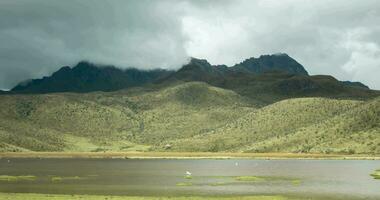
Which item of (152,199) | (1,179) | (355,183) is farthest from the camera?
(1,179)

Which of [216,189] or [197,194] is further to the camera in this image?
[216,189]

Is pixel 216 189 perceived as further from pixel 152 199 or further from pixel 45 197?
pixel 45 197

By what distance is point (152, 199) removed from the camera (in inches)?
2968

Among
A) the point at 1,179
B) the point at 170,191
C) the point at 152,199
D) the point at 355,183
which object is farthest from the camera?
the point at 1,179

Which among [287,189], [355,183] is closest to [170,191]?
[287,189]

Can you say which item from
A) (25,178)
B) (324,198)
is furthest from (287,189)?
(25,178)

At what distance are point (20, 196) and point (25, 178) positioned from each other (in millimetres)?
46260

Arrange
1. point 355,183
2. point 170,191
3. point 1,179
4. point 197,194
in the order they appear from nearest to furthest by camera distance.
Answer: point 197,194
point 170,191
point 355,183
point 1,179

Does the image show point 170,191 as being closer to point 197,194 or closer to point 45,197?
point 197,194

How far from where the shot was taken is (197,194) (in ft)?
274

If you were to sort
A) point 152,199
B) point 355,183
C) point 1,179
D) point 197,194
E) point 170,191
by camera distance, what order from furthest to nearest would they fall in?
1. point 1,179
2. point 355,183
3. point 170,191
4. point 197,194
5. point 152,199

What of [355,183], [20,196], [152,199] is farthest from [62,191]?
[355,183]

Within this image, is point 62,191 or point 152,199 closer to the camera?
point 152,199

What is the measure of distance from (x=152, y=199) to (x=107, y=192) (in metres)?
15.9
